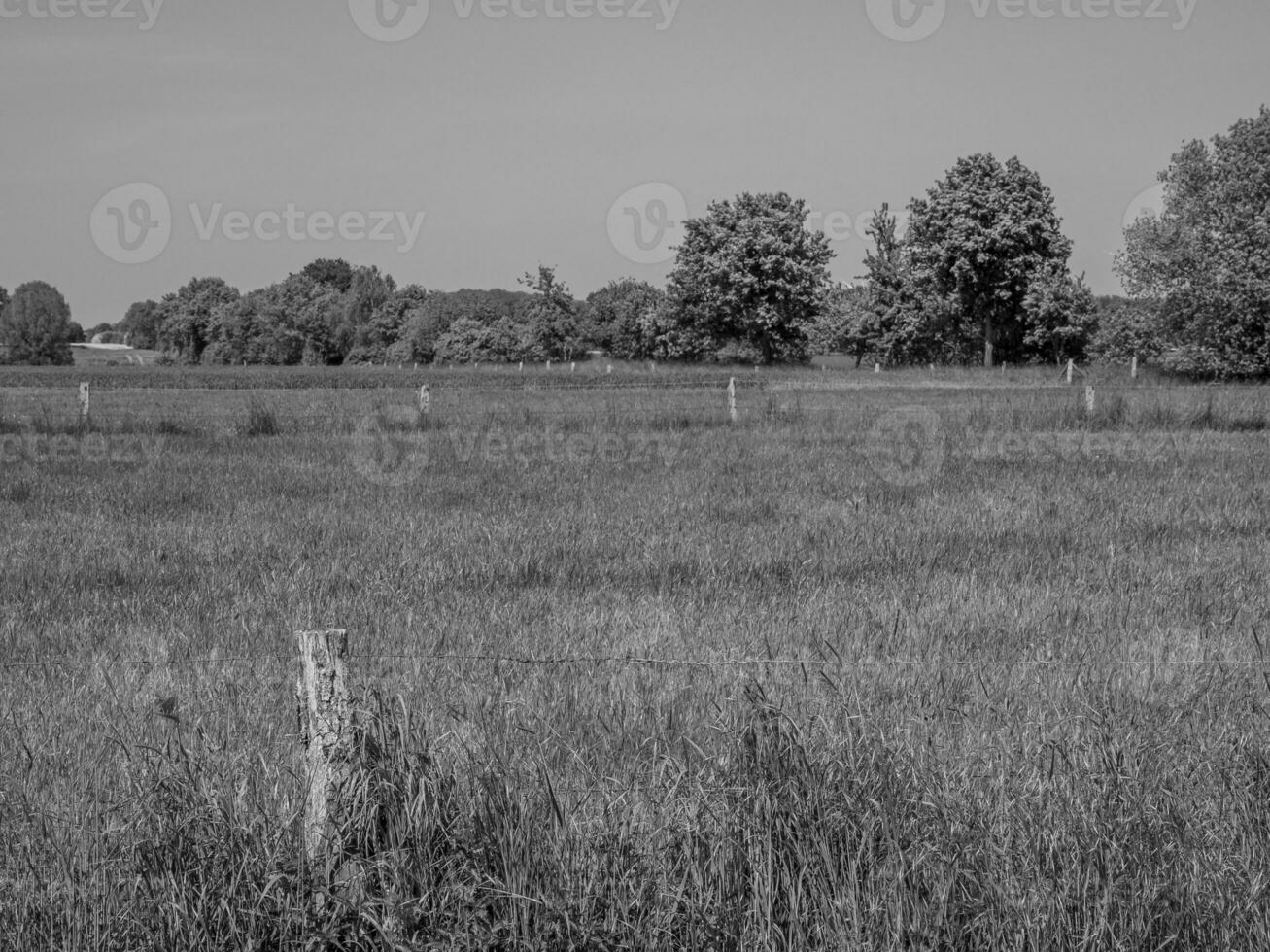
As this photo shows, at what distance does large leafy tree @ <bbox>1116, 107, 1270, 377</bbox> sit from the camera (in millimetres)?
45875

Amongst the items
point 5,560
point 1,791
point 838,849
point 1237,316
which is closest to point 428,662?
point 1,791

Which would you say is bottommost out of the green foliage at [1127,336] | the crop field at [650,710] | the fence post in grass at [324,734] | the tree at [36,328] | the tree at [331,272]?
the crop field at [650,710]

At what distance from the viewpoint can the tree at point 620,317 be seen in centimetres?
10138

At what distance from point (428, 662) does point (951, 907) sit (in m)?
3.74

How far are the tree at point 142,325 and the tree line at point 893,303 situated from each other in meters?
40.4

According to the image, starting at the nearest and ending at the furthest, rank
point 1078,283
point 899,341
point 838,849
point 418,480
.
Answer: point 838,849 < point 418,480 < point 1078,283 < point 899,341

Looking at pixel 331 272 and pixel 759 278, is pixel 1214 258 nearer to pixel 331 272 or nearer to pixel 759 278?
pixel 759 278

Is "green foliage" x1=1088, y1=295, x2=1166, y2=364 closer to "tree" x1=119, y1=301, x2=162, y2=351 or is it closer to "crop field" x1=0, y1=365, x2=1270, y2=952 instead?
"crop field" x1=0, y1=365, x2=1270, y2=952

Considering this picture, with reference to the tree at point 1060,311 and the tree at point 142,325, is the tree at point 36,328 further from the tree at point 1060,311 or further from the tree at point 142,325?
the tree at point 1060,311

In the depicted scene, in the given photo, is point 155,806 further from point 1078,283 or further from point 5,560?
point 1078,283

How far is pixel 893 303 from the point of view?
7175cm

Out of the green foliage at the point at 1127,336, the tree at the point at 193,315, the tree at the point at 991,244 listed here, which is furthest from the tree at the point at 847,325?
the tree at the point at 193,315

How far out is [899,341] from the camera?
235ft

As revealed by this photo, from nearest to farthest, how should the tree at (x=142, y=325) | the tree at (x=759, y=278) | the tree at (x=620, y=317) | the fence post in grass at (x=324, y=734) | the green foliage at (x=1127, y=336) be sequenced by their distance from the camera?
1. the fence post in grass at (x=324, y=734)
2. the green foliage at (x=1127, y=336)
3. the tree at (x=759, y=278)
4. the tree at (x=620, y=317)
5. the tree at (x=142, y=325)
